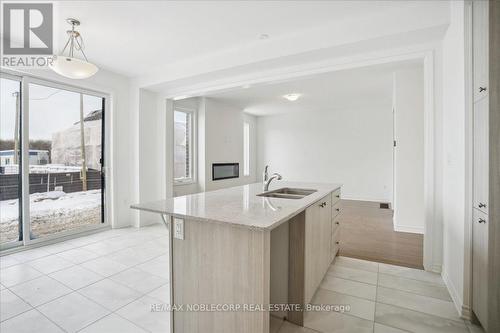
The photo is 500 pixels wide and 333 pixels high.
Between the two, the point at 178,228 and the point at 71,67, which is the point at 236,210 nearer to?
the point at 178,228

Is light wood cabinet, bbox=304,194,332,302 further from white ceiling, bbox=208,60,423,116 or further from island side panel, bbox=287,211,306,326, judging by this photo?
white ceiling, bbox=208,60,423,116

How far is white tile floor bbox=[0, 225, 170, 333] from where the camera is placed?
1.83 meters

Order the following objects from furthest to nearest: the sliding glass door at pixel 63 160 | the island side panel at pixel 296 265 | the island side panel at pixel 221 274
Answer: the sliding glass door at pixel 63 160
the island side panel at pixel 296 265
the island side panel at pixel 221 274

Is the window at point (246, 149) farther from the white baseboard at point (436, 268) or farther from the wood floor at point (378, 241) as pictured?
the white baseboard at point (436, 268)

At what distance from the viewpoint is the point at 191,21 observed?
8.91 ft

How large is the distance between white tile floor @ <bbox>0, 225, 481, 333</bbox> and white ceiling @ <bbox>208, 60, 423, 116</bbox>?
2489 millimetres

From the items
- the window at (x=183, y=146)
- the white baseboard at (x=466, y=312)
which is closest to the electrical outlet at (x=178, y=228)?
the white baseboard at (x=466, y=312)

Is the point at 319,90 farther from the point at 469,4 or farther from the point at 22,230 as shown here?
the point at 22,230

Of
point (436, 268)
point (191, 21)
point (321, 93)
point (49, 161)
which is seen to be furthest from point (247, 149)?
point (436, 268)

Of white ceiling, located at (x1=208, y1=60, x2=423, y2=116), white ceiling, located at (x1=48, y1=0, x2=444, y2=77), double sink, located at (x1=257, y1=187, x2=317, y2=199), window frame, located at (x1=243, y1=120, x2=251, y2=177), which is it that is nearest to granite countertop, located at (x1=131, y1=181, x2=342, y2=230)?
double sink, located at (x1=257, y1=187, x2=317, y2=199)

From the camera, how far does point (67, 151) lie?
3.78 metres

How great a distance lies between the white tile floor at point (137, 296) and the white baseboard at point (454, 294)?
42mm

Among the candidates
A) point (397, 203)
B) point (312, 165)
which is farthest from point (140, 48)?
point (312, 165)

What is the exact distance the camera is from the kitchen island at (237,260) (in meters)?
1.31
